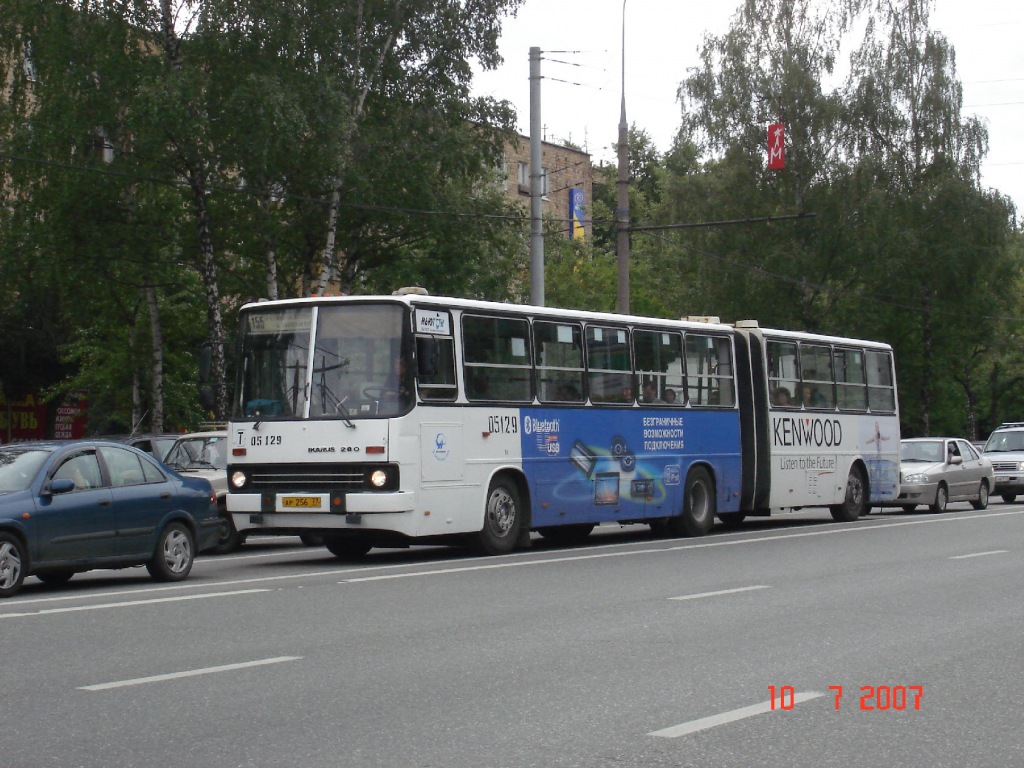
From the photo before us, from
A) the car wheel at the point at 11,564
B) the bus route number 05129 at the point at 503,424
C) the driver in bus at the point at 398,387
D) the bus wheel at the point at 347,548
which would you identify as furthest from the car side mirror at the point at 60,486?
the bus route number 05129 at the point at 503,424

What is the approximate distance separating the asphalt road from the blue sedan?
0.35 meters

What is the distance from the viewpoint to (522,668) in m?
9.20

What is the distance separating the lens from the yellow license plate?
1714cm

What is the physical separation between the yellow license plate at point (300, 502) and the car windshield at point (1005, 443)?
25.3 meters

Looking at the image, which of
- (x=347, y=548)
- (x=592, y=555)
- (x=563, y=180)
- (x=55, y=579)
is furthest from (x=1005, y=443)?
(x=563, y=180)

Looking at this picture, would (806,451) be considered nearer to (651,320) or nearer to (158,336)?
(651,320)

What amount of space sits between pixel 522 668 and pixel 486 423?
9.22m

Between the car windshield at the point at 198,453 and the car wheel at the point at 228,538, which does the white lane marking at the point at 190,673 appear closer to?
the car wheel at the point at 228,538

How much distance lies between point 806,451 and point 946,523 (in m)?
2.57

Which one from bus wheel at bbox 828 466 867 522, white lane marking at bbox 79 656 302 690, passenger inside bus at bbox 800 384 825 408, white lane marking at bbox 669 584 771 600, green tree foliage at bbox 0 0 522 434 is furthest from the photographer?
green tree foliage at bbox 0 0 522 434

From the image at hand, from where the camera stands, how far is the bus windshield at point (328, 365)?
17.1 meters

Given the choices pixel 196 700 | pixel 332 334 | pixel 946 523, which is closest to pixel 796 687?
pixel 196 700

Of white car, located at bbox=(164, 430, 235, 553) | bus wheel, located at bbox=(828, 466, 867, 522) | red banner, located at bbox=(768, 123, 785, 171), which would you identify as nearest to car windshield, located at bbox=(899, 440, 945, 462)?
bus wheel, located at bbox=(828, 466, 867, 522)

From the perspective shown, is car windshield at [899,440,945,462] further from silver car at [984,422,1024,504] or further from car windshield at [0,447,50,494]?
car windshield at [0,447,50,494]
